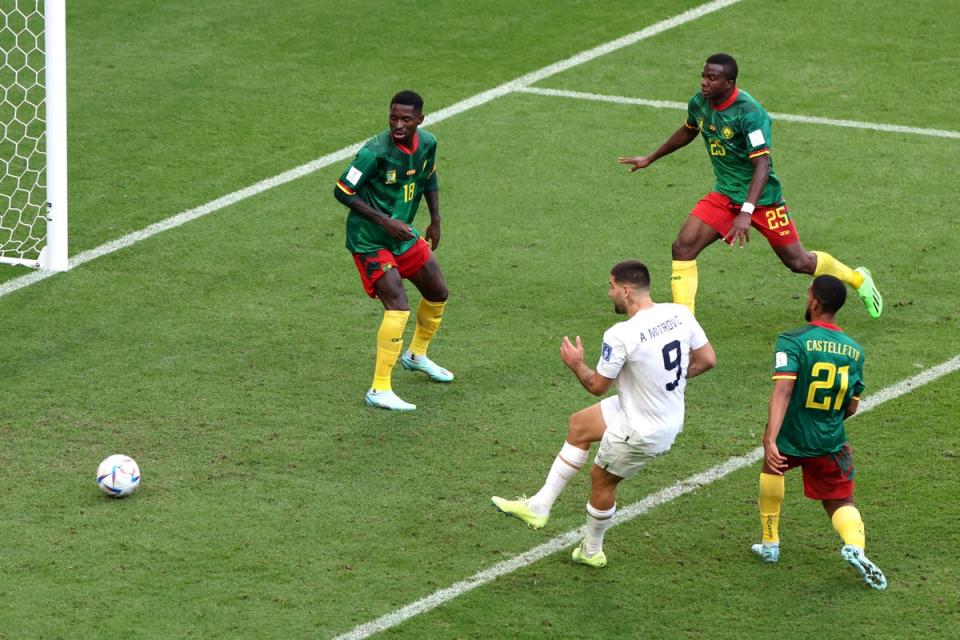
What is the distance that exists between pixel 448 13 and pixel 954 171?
687 centimetres

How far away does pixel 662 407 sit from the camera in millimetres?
7953

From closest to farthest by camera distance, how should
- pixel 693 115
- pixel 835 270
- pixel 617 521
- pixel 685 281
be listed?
1. pixel 617 521
2. pixel 685 281
3. pixel 693 115
4. pixel 835 270

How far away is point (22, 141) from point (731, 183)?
747 cm

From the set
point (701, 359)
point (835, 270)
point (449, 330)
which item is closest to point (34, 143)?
point (449, 330)

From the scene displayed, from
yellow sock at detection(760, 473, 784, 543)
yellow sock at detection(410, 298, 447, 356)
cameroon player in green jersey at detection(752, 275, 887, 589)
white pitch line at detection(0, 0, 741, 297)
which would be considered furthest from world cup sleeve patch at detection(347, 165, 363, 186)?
white pitch line at detection(0, 0, 741, 297)

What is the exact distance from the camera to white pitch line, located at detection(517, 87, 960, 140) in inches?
614

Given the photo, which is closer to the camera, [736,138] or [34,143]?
[736,138]

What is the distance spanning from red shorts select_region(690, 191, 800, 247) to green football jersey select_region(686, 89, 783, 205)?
0.06 metres

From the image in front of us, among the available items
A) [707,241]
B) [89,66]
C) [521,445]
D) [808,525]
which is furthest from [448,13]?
[808,525]

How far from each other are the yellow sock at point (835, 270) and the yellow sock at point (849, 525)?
3.58m

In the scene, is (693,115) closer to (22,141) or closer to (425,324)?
(425,324)

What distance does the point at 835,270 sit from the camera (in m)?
11.6

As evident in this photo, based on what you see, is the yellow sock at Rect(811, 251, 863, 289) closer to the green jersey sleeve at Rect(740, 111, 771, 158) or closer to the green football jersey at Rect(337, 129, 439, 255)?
the green jersey sleeve at Rect(740, 111, 771, 158)

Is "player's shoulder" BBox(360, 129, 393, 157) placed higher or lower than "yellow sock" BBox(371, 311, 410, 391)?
higher
